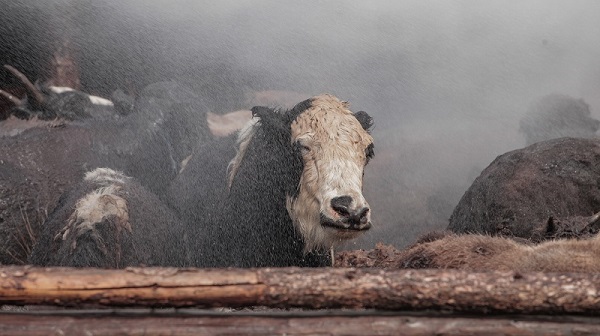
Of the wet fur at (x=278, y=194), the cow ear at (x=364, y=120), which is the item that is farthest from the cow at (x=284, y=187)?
the cow ear at (x=364, y=120)

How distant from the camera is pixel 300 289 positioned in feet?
10.1

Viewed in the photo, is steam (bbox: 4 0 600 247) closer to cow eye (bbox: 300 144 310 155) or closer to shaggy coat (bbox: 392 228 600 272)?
cow eye (bbox: 300 144 310 155)

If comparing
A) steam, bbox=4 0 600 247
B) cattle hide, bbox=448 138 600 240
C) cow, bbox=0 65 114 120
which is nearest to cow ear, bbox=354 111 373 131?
cattle hide, bbox=448 138 600 240

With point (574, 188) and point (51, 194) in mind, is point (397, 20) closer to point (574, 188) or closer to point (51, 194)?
point (574, 188)

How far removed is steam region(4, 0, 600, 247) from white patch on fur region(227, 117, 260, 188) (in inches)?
212

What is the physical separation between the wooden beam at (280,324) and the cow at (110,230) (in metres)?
1.79

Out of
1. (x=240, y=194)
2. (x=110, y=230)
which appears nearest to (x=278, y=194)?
(x=240, y=194)

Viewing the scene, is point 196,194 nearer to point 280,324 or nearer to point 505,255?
point 505,255

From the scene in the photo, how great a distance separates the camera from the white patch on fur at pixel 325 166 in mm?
5207

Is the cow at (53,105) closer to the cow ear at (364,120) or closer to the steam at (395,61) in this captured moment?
the steam at (395,61)

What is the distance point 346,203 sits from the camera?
5020 millimetres

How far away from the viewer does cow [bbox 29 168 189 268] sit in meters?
4.94

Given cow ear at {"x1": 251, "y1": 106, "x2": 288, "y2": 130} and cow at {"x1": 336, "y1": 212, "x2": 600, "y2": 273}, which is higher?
cow ear at {"x1": 251, "y1": 106, "x2": 288, "y2": 130}

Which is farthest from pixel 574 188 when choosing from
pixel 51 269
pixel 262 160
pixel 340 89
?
pixel 51 269
